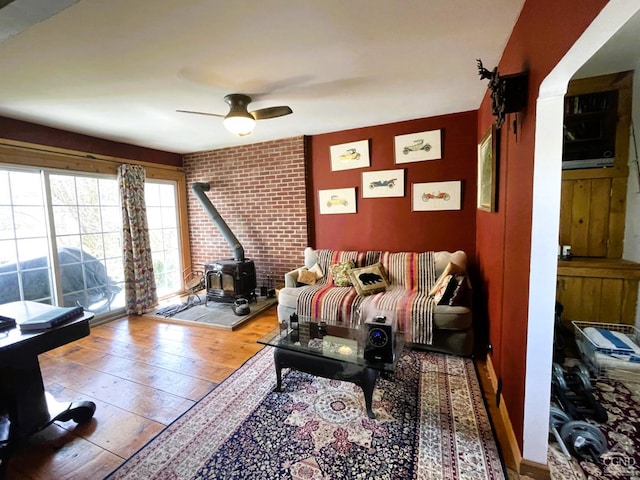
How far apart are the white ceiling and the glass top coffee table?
5.75 ft

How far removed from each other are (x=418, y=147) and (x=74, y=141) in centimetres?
398

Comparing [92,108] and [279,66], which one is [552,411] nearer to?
[279,66]

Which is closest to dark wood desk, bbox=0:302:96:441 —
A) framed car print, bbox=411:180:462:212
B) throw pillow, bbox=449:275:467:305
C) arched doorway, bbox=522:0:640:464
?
arched doorway, bbox=522:0:640:464

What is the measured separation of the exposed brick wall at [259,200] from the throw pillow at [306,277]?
1.96ft

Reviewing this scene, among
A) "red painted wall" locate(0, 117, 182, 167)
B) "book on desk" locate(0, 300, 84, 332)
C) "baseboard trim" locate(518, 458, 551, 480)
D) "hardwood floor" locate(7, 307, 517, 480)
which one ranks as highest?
"red painted wall" locate(0, 117, 182, 167)

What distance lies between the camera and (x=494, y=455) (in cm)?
142

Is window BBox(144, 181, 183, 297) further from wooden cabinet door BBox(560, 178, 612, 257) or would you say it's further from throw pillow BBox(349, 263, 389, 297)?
wooden cabinet door BBox(560, 178, 612, 257)

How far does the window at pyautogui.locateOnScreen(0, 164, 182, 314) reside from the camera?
2.82m

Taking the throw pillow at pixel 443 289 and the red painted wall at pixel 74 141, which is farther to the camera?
the red painted wall at pixel 74 141

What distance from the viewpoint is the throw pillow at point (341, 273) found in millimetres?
3170

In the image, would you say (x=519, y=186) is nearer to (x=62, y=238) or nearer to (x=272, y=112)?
(x=272, y=112)

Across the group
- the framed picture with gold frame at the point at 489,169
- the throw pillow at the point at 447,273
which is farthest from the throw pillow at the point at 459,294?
the framed picture with gold frame at the point at 489,169

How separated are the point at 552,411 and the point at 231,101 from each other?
9.89 ft

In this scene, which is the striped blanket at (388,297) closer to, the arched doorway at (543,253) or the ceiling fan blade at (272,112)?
the arched doorway at (543,253)
